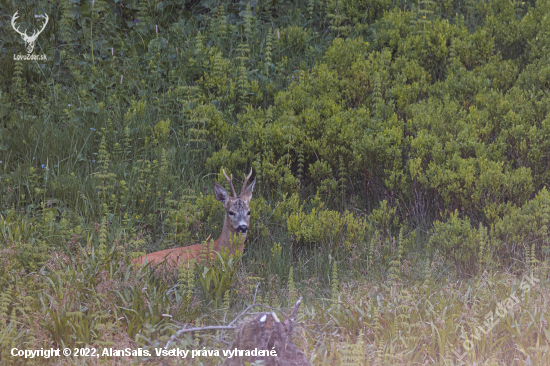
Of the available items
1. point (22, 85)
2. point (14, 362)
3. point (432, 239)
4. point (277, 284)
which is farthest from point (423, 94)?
point (14, 362)

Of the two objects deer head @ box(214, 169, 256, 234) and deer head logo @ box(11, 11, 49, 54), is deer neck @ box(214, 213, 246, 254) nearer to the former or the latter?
deer head @ box(214, 169, 256, 234)

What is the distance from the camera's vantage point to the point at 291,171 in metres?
7.82

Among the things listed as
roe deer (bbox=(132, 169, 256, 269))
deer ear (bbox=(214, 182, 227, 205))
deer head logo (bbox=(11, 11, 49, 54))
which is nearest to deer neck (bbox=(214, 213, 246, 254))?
roe deer (bbox=(132, 169, 256, 269))

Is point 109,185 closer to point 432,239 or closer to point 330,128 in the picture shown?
point 330,128

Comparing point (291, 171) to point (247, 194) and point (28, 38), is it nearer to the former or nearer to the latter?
point (247, 194)

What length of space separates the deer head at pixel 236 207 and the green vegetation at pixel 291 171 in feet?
1.17

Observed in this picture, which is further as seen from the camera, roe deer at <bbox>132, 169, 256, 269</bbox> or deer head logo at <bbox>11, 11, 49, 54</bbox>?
deer head logo at <bbox>11, 11, 49, 54</bbox>

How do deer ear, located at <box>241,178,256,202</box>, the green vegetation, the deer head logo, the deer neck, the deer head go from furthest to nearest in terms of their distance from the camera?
the deer head logo, deer ear, located at <box>241,178,256,202</box>, the deer neck, the deer head, the green vegetation

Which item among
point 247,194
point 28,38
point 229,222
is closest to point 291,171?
point 247,194

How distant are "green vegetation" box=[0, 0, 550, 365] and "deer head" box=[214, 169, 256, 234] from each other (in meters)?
0.36

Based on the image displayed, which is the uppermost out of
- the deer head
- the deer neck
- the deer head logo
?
the deer head logo

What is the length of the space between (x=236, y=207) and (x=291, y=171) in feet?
5.28

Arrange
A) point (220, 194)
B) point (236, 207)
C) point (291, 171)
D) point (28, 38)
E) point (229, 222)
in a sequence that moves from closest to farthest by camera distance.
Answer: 1. point (236, 207)
2. point (229, 222)
3. point (220, 194)
4. point (291, 171)
5. point (28, 38)

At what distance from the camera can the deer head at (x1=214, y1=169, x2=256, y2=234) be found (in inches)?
246
